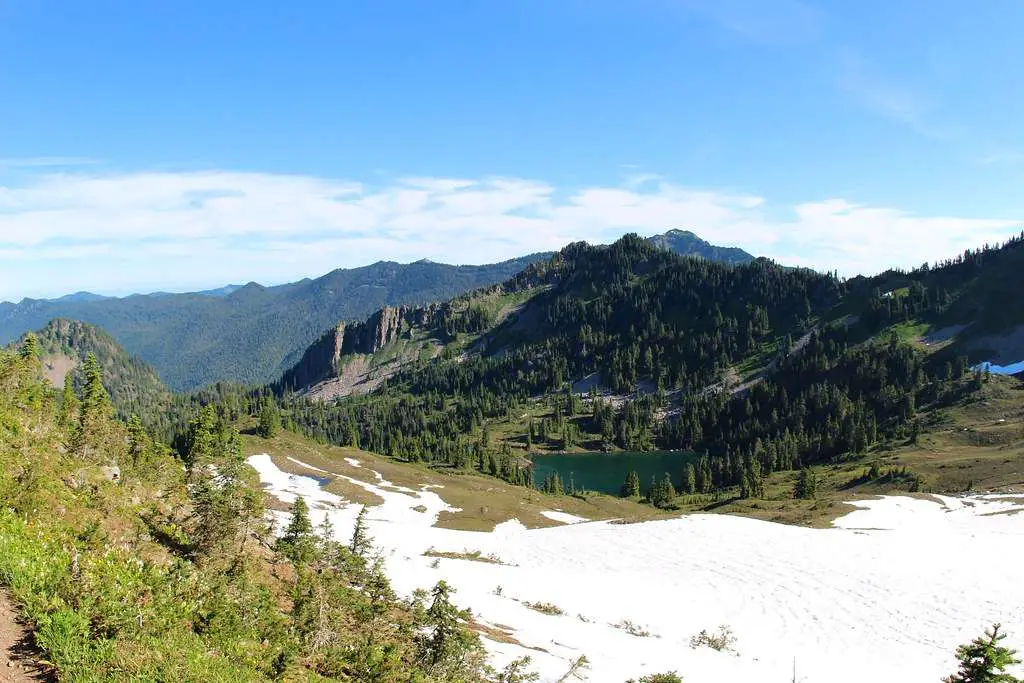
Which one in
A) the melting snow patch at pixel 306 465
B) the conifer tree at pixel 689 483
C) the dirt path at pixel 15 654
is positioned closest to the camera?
the dirt path at pixel 15 654

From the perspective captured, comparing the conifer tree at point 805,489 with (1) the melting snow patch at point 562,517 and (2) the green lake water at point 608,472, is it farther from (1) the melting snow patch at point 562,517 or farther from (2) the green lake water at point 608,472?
(1) the melting snow patch at point 562,517

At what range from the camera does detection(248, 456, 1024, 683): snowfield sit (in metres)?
33.8

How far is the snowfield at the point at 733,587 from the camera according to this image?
111 feet

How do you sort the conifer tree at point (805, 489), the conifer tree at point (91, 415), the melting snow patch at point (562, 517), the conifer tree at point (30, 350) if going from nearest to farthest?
the conifer tree at point (91, 415) → the conifer tree at point (30, 350) → the melting snow patch at point (562, 517) → the conifer tree at point (805, 489)

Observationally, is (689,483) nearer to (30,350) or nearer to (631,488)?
(631,488)

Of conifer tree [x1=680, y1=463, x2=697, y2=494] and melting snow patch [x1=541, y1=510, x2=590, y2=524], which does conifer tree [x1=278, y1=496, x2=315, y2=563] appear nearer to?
melting snow patch [x1=541, y1=510, x2=590, y2=524]

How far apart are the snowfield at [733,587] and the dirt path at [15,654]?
66.9ft

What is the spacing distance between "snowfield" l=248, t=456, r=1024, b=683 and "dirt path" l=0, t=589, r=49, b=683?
2038 cm

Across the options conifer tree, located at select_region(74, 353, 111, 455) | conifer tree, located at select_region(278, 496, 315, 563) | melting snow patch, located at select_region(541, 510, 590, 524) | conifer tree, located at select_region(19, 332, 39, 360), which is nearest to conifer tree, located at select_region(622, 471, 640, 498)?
melting snow patch, located at select_region(541, 510, 590, 524)

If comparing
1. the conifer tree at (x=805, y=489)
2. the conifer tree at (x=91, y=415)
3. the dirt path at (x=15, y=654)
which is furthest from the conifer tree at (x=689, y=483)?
the dirt path at (x=15, y=654)

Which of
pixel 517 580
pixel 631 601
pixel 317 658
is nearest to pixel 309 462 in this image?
pixel 517 580

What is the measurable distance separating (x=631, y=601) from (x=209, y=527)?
103 feet

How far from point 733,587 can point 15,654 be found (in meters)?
48.3

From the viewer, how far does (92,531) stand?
19.6m
